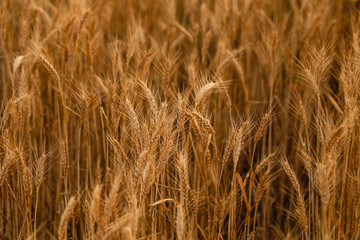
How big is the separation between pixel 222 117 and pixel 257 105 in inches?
11.4

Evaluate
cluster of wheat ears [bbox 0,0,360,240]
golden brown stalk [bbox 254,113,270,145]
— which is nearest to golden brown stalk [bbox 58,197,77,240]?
cluster of wheat ears [bbox 0,0,360,240]

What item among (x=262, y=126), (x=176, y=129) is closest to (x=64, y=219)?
(x=176, y=129)

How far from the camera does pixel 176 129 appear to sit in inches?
68.5

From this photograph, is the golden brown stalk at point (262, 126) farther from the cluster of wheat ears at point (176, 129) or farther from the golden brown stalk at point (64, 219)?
the golden brown stalk at point (64, 219)

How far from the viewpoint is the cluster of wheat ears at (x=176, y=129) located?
1702 millimetres

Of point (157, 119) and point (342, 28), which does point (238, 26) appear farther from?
point (157, 119)

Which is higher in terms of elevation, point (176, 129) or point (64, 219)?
point (176, 129)

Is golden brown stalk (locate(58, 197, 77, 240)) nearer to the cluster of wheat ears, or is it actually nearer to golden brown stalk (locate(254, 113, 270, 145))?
the cluster of wheat ears

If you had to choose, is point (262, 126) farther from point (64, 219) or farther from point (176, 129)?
point (64, 219)

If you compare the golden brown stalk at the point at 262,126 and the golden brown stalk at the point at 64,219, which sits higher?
the golden brown stalk at the point at 262,126

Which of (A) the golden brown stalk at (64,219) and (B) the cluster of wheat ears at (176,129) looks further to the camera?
(B) the cluster of wheat ears at (176,129)

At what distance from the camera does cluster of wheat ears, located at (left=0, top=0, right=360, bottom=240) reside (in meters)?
1.70

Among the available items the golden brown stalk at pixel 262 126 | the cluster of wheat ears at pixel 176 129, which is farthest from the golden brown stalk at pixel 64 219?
the golden brown stalk at pixel 262 126

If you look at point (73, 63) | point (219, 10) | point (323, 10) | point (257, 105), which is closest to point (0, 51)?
point (73, 63)
